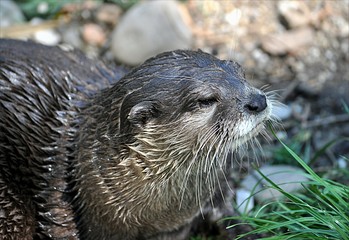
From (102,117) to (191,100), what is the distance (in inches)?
19.5

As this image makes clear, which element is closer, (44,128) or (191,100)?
(191,100)

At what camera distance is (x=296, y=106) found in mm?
4816

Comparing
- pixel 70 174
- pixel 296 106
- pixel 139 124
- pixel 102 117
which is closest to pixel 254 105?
pixel 139 124

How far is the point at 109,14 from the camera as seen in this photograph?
569 centimetres

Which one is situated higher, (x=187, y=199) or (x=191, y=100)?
(x=191, y=100)

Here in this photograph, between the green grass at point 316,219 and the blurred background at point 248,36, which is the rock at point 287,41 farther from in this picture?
the green grass at point 316,219

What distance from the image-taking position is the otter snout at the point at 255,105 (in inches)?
113

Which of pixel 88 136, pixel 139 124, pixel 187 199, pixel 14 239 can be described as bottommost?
pixel 14 239

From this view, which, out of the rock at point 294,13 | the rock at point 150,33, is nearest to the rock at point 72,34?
the rock at point 150,33

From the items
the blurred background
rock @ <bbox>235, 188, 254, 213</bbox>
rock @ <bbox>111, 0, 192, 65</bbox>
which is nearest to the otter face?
rock @ <bbox>235, 188, 254, 213</bbox>

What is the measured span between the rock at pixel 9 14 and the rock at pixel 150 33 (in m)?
0.94

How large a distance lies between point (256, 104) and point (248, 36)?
2.59m

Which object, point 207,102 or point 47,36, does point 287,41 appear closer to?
point 47,36

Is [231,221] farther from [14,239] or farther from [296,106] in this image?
[296,106]
